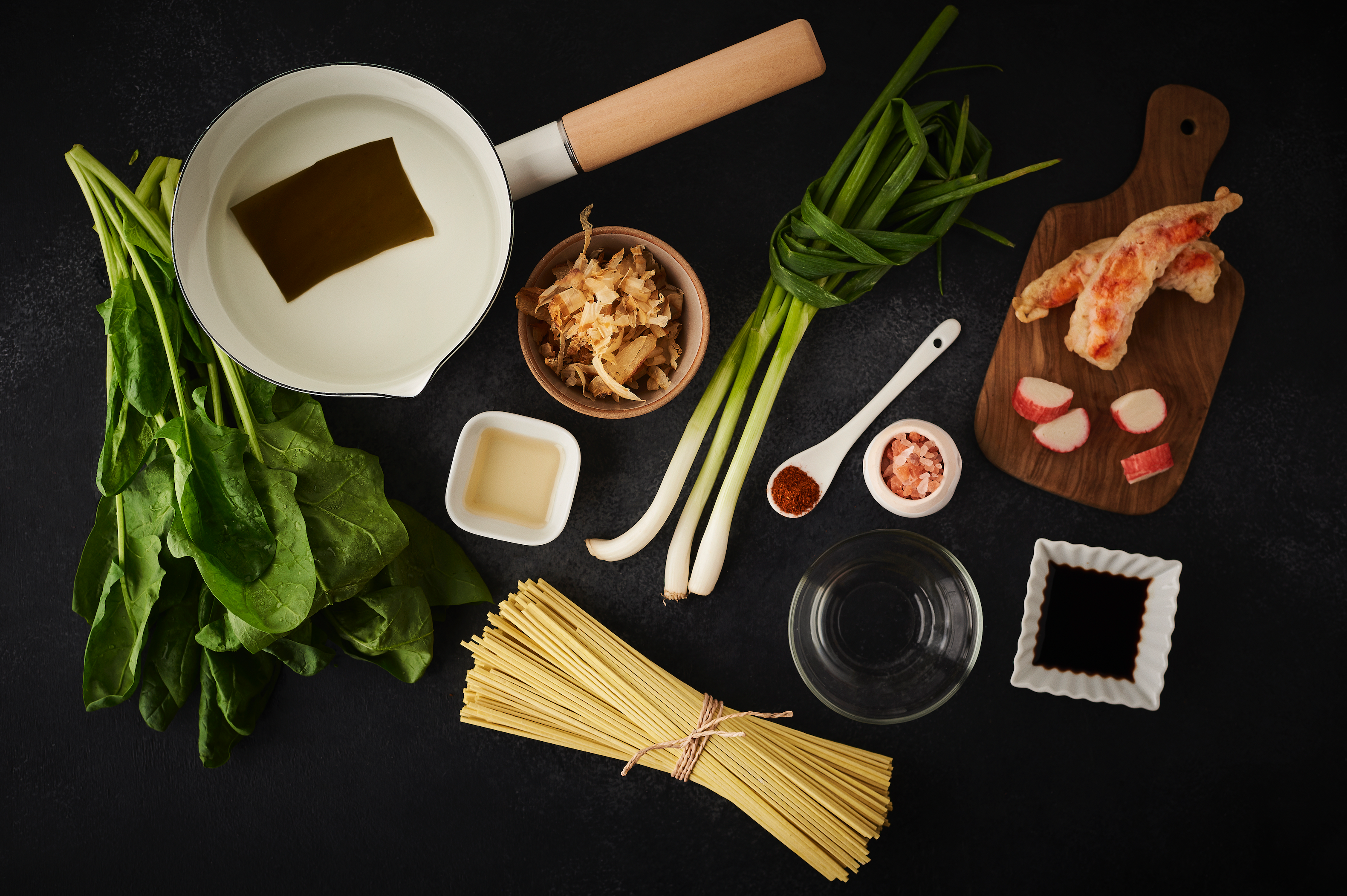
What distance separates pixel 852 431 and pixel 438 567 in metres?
1.01

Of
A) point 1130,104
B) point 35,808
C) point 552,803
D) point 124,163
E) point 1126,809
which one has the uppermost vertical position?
point 1130,104

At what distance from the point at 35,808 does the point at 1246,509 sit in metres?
2.99

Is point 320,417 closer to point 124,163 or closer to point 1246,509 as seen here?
point 124,163

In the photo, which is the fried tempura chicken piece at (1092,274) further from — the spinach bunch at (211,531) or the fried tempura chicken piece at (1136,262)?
the spinach bunch at (211,531)

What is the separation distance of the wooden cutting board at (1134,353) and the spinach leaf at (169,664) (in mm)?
1842

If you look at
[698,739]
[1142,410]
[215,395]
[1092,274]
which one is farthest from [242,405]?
[1142,410]

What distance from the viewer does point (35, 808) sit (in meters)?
1.78

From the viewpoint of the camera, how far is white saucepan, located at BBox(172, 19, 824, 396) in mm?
1415

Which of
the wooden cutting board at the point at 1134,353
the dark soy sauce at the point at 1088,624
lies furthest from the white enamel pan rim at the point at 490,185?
the dark soy sauce at the point at 1088,624

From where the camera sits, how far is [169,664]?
162 cm

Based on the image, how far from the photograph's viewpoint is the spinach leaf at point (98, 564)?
1.53m

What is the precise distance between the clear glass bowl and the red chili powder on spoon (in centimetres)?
12

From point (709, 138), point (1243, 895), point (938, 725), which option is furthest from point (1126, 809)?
point (709, 138)

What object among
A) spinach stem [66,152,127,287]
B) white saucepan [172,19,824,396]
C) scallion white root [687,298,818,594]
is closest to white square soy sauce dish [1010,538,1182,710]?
scallion white root [687,298,818,594]
